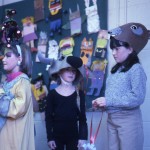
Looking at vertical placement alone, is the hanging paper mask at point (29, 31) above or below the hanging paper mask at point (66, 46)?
above

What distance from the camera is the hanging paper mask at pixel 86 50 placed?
2.20m

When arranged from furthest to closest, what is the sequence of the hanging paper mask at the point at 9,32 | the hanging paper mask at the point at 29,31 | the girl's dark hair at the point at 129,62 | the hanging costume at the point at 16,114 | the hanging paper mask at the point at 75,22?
the hanging paper mask at the point at 29,31, the hanging paper mask at the point at 75,22, the hanging paper mask at the point at 9,32, the girl's dark hair at the point at 129,62, the hanging costume at the point at 16,114

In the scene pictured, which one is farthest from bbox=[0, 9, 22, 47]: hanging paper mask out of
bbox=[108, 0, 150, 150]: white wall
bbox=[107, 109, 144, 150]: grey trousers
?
bbox=[107, 109, 144, 150]: grey trousers

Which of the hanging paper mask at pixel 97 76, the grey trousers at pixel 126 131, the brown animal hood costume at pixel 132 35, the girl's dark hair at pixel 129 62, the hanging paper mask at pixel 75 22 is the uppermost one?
the hanging paper mask at pixel 75 22

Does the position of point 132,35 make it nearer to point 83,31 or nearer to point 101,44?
point 101,44

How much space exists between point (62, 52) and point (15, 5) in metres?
0.68

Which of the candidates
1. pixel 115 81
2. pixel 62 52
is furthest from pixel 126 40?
pixel 62 52

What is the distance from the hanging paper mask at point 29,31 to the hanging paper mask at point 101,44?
60 cm

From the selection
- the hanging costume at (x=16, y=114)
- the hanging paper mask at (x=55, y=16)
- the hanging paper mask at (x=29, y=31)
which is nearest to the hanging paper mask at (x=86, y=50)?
the hanging paper mask at (x=55, y=16)

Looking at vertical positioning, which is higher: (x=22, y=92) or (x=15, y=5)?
(x=15, y=5)

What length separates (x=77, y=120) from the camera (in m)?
1.85

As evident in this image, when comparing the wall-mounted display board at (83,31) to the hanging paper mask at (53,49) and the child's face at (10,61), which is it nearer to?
the hanging paper mask at (53,49)

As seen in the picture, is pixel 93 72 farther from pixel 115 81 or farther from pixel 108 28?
pixel 115 81

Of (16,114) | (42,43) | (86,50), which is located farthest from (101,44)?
(16,114)
